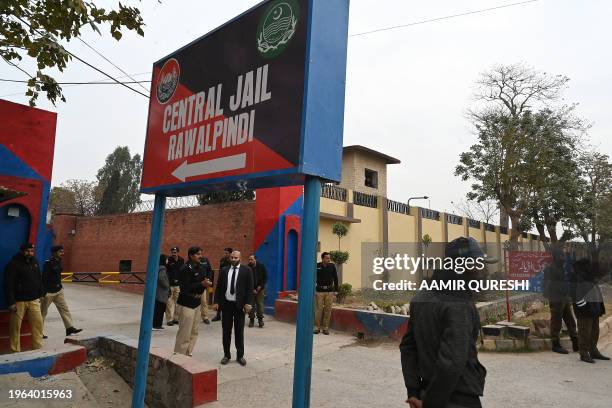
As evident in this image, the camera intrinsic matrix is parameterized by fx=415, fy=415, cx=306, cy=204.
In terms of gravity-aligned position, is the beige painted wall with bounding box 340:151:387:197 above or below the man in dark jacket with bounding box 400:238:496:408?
above

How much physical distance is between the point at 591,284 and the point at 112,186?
4076cm

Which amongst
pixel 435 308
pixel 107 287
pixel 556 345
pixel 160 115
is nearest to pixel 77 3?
pixel 160 115

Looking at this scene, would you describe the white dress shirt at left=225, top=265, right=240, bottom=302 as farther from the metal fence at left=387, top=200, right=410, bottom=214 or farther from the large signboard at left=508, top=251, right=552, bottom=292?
the metal fence at left=387, top=200, right=410, bottom=214

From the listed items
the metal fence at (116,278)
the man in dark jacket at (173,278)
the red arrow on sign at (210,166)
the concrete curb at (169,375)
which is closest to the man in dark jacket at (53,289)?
the man in dark jacket at (173,278)

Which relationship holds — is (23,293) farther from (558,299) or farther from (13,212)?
(558,299)

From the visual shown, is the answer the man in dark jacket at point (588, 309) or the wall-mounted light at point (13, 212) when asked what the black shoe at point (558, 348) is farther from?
the wall-mounted light at point (13, 212)

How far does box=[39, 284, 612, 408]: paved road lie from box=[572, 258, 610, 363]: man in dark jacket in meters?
0.25

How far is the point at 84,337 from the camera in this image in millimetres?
5871

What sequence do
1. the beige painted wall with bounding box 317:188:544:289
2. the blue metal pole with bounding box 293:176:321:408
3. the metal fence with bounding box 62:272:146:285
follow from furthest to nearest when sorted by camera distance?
the metal fence with bounding box 62:272:146:285 → the beige painted wall with bounding box 317:188:544:289 → the blue metal pole with bounding box 293:176:321:408

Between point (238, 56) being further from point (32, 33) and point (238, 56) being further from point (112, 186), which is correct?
point (112, 186)

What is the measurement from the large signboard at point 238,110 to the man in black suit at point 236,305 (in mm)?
2818

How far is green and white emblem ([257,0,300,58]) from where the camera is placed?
2729mm

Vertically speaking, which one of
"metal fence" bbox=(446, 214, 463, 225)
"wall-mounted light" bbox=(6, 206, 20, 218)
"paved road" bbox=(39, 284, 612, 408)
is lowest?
"paved road" bbox=(39, 284, 612, 408)

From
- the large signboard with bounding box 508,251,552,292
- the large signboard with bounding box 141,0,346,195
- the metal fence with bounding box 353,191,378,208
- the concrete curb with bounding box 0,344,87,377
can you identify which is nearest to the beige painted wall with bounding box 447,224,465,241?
the metal fence with bounding box 353,191,378,208
